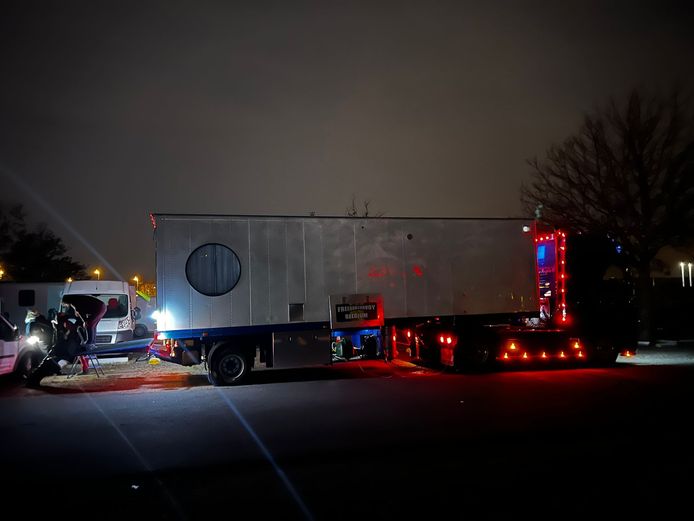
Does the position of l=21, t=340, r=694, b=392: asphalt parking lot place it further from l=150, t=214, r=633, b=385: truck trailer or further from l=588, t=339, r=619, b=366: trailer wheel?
l=588, t=339, r=619, b=366: trailer wheel

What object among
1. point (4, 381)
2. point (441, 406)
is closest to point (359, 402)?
point (441, 406)

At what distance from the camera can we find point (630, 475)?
5797 millimetres

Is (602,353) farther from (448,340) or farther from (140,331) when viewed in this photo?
(140,331)

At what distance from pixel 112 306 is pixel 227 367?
380 inches

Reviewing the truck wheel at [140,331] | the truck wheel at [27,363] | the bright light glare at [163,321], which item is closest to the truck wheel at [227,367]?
the bright light glare at [163,321]

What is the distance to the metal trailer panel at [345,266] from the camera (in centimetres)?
1222

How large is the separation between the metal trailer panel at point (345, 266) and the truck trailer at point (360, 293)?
24 millimetres

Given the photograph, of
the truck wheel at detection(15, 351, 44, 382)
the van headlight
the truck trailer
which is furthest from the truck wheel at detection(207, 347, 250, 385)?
the van headlight

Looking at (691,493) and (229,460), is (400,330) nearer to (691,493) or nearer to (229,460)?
(229,460)

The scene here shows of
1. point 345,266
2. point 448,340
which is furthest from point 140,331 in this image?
point 448,340

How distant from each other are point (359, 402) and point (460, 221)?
5.80 m

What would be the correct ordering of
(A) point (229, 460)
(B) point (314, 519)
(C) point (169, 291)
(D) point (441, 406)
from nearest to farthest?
(B) point (314, 519), (A) point (229, 460), (D) point (441, 406), (C) point (169, 291)

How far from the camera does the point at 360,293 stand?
1321 centimetres

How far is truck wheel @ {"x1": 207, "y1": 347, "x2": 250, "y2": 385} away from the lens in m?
12.5
